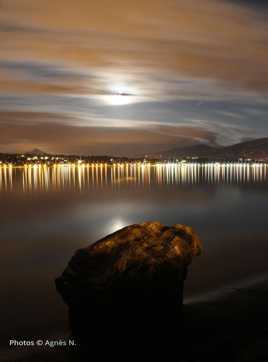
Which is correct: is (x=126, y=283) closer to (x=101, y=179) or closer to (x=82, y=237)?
(x=82, y=237)

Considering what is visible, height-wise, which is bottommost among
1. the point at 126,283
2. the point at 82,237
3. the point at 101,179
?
the point at 101,179

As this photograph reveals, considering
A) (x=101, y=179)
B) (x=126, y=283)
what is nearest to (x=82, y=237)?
(x=126, y=283)

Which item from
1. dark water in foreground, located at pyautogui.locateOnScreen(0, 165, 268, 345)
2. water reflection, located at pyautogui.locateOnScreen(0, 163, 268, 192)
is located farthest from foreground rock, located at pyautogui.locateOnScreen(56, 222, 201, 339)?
water reflection, located at pyautogui.locateOnScreen(0, 163, 268, 192)

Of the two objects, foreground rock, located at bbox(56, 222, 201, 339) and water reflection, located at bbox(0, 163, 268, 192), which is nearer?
foreground rock, located at bbox(56, 222, 201, 339)

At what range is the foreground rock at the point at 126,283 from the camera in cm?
862

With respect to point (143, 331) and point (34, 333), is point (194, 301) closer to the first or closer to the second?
point (143, 331)

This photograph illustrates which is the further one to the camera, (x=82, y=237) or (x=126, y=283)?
(x=82, y=237)

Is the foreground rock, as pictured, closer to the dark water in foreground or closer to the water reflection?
the dark water in foreground

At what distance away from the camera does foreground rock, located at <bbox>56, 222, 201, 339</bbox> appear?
8.62 m

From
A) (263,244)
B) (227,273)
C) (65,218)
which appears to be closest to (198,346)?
(227,273)

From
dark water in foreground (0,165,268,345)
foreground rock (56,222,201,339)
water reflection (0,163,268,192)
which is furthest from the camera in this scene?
water reflection (0,163,268,192)

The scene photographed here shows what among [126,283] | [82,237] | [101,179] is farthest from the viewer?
[101,179]

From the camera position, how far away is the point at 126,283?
855 centimetres

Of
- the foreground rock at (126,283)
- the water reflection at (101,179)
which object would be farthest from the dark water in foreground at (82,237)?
the water reflection at (101,179)
